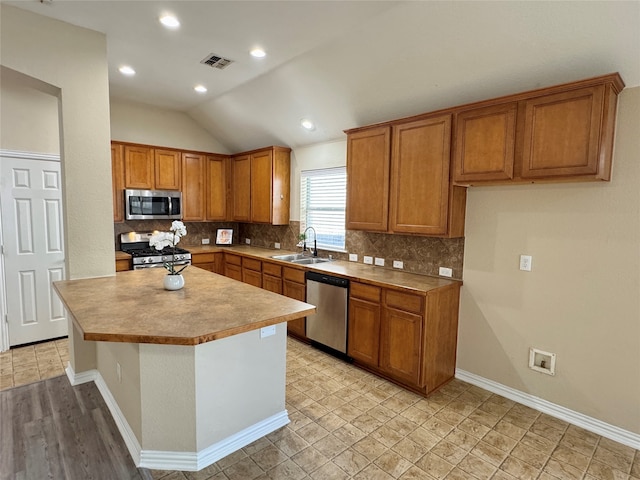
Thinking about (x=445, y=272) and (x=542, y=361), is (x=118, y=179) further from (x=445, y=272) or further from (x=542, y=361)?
(x=542, y=361)

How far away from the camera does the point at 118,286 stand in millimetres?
2750

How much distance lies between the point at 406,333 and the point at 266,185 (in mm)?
3063

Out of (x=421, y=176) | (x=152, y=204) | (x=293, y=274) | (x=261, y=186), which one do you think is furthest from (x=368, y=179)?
(x=152, y=204)

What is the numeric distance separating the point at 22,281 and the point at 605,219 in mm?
5541

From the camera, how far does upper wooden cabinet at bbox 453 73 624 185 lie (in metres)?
2.20

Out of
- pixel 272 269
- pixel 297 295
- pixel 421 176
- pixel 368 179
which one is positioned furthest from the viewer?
pixel 272 269

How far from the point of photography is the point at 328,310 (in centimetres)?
368

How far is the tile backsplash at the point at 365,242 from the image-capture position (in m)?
3.34

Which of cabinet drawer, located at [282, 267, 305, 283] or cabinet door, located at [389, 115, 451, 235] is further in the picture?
cabinet drawer, located at [282, 267, 305, 283]

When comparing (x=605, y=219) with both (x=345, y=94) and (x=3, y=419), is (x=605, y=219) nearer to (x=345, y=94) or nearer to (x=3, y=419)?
(x=345, y=94)

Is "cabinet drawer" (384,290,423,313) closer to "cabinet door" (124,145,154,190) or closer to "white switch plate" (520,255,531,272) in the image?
"white switch plate" (520,255,531,272)

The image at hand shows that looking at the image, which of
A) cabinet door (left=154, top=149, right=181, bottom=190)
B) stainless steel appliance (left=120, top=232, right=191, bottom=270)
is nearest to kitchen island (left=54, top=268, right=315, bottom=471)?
A: stainless steel appliance (left=120, top=232, right=191, bottom=270)

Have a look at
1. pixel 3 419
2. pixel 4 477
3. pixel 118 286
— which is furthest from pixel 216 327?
pixel 3 419

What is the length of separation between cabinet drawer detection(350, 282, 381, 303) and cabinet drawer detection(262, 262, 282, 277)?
1.24m
